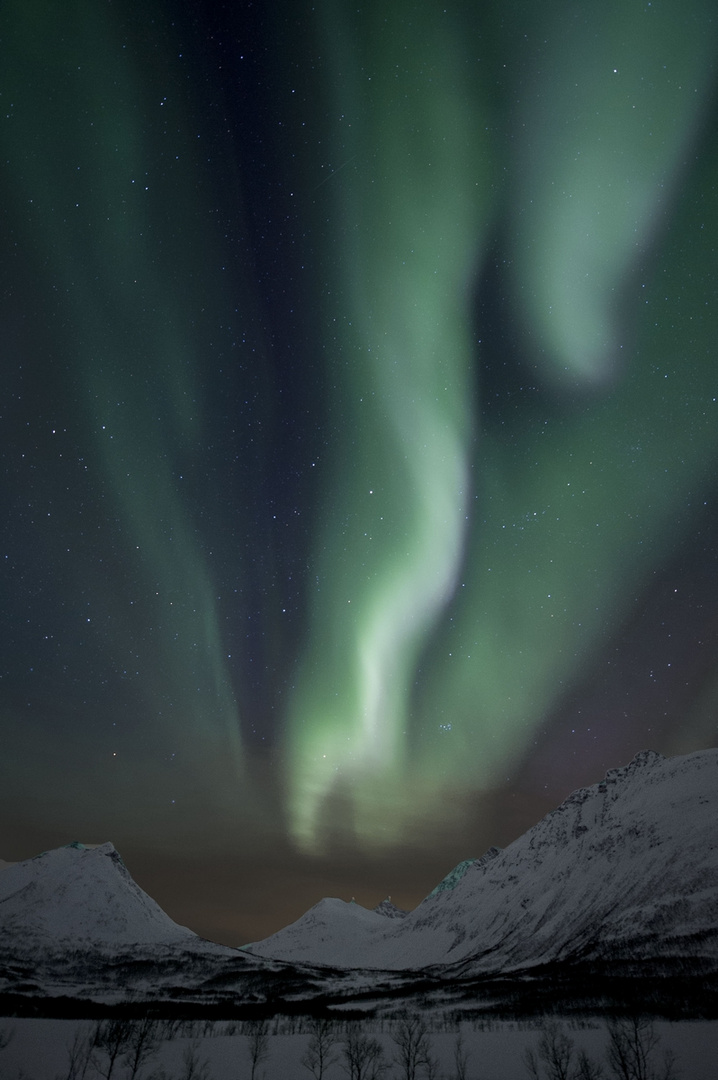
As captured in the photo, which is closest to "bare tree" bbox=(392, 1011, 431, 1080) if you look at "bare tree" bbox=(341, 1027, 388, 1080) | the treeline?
the treeline

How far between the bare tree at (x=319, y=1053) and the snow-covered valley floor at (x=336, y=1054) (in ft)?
5.57

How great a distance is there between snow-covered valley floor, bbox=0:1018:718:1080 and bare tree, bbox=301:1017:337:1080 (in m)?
1.70

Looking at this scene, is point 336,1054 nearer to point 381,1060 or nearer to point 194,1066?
point 381,1060

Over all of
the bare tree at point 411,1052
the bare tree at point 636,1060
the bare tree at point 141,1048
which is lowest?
the bare tree at point 141,1048

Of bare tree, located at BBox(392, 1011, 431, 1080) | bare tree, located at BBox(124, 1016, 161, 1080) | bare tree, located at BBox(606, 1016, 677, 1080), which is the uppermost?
bare tree, located at BBox(606, 1016, 677, 1080)

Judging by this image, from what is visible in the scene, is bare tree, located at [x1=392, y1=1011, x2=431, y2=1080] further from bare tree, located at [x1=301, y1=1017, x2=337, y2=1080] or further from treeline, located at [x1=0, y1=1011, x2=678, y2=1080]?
bare tree, located at [x1=301, y1=1017, x2=337, y2=1080]

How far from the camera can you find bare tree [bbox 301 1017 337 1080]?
135m

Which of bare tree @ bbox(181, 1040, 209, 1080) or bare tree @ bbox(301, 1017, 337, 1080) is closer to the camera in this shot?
bare tree @ bbox(181, 1040, 209, 1080)

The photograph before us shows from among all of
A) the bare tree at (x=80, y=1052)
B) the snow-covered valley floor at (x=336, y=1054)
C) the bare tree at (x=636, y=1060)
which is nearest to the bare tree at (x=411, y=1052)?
the snow-covered valley floor at (x=336, y=1054)

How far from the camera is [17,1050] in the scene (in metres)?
162

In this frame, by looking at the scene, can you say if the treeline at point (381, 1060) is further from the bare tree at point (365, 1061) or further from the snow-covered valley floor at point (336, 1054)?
the snow-covered valley floor at point (336, 1054)

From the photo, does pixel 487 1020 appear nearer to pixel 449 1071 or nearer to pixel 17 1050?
pixel 449 1071

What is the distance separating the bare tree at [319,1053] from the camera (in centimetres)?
13486

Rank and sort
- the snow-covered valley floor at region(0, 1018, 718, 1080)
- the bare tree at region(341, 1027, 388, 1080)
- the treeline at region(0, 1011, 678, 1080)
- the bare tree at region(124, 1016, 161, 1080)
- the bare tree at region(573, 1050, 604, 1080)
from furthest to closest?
the bare tree at region(124, 1016, 161, 1080) → the snow-covered valley floor at region(0, 1018, 718, 1080) → the bare tree at region(341, 1027, 388, 1080) → the treeline at region(0, 1011, 678, 1080) → the bare tree at region(573, 1050, 604, 1080)
